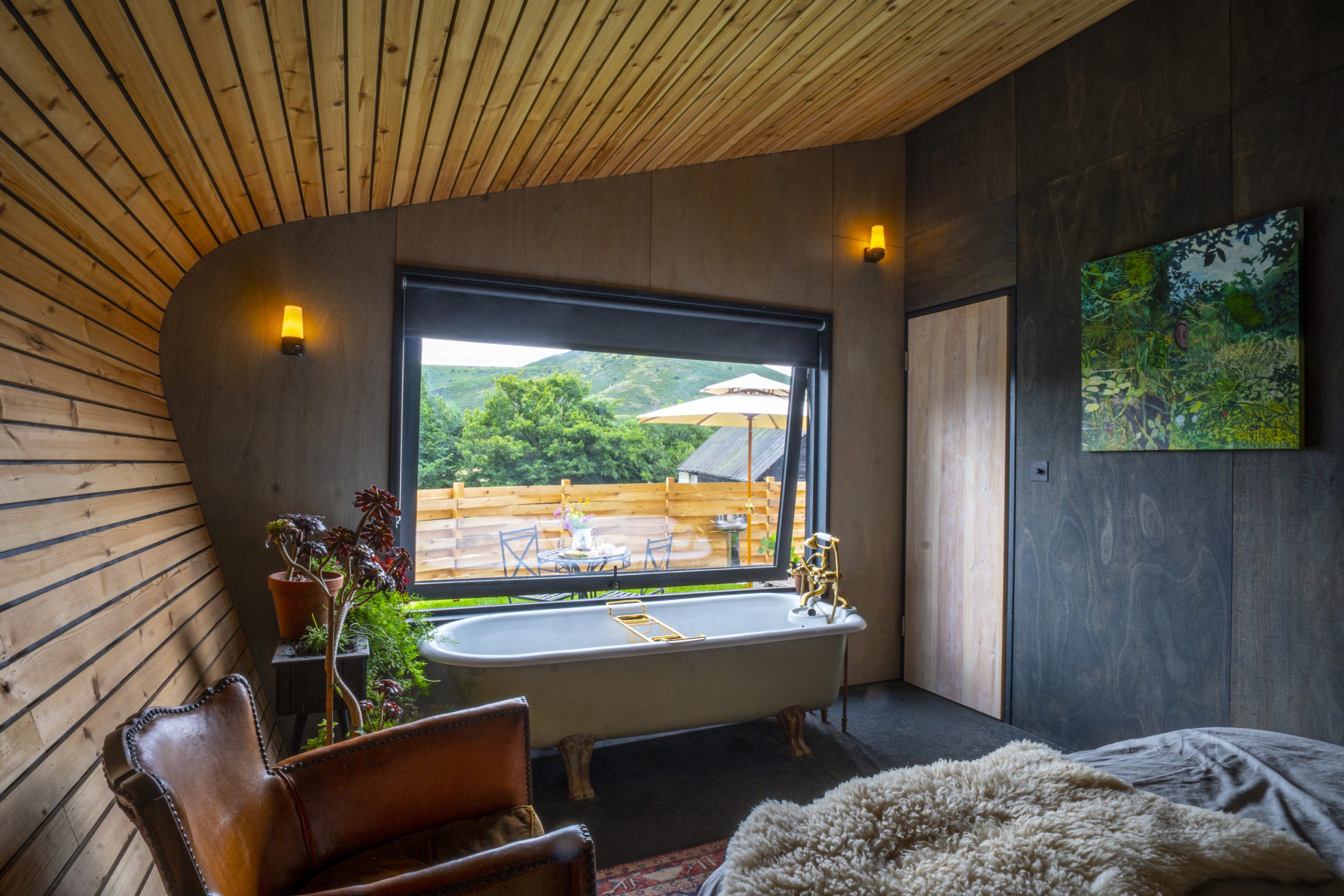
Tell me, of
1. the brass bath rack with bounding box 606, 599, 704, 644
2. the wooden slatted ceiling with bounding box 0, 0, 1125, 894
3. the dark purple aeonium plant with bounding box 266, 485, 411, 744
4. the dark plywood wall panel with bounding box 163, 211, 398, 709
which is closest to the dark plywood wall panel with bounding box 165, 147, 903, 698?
the dark plywood wall panel with bounding box 163, 211, 398, 709

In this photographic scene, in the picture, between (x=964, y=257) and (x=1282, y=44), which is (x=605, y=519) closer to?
(x=964, y=257)

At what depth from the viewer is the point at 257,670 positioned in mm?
2939

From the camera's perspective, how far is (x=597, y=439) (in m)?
3.84

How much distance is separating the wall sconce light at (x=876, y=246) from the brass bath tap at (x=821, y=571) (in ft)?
5.27

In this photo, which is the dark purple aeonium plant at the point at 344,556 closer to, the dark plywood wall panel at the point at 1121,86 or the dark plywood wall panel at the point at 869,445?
the dark plywood wall panel at the point at 869,445

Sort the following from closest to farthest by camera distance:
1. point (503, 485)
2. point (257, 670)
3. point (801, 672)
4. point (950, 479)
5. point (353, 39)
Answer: point (353, 39) → point (257, 670) → point (801, 672) → point (503, 485) → point (950, 479)

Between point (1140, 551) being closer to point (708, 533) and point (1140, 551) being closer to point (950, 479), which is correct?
point (950, 479)

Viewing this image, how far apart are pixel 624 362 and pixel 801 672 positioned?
1.76m

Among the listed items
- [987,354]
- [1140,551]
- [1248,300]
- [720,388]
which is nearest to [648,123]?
[720,388]

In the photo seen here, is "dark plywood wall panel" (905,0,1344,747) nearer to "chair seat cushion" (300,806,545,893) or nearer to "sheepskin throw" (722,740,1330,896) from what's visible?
"sheepskin throw" (722,740,1330,896)

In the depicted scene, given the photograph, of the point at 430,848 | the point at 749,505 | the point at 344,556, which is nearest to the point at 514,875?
the point at 430,848

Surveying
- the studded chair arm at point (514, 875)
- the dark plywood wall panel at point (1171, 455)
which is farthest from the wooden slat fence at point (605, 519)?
the studded chair arm at point (514, 875)

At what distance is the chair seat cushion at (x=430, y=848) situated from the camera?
1.49 metres

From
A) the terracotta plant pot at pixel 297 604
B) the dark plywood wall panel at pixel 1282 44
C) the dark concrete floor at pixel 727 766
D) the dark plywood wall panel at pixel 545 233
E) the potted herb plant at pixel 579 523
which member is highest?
the dark plywood wall panel at pixel 1282 44
